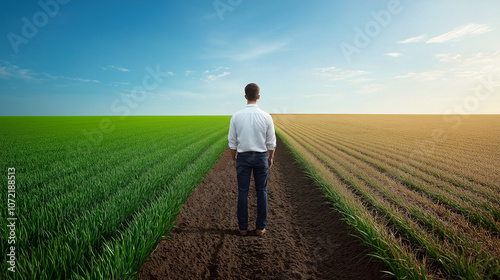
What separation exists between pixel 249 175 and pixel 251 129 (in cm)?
89

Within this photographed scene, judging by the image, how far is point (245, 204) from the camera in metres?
4.14

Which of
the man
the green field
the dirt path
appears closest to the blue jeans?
the man

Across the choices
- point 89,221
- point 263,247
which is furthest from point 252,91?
point 89,221

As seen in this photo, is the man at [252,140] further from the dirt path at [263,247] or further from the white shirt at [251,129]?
the dirt path at [263,247]

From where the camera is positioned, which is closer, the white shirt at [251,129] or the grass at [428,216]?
the grass at [428,216]

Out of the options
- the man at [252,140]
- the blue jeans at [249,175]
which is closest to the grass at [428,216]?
the blue jeans at [249,175]

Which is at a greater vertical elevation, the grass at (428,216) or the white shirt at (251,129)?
the white shirt at (251,129)

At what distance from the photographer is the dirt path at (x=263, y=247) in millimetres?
3191

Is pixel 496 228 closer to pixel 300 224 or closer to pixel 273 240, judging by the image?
pixel 300 224

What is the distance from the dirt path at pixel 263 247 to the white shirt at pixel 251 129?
1.80 meters

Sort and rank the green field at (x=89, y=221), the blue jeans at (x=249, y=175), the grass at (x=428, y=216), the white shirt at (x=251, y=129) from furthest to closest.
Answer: the blue jeans at (x=249, y=175), the white shirt at (x=251, y=129), the grass at (x=428, y=216), the green field at (x=89, y=221)

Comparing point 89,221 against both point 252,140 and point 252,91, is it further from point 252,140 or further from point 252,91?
point 252,91

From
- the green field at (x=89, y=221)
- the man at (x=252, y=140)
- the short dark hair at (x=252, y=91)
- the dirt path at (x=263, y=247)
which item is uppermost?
the short dark hair at (x=252, y=91)

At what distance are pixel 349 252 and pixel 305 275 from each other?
0.97m
